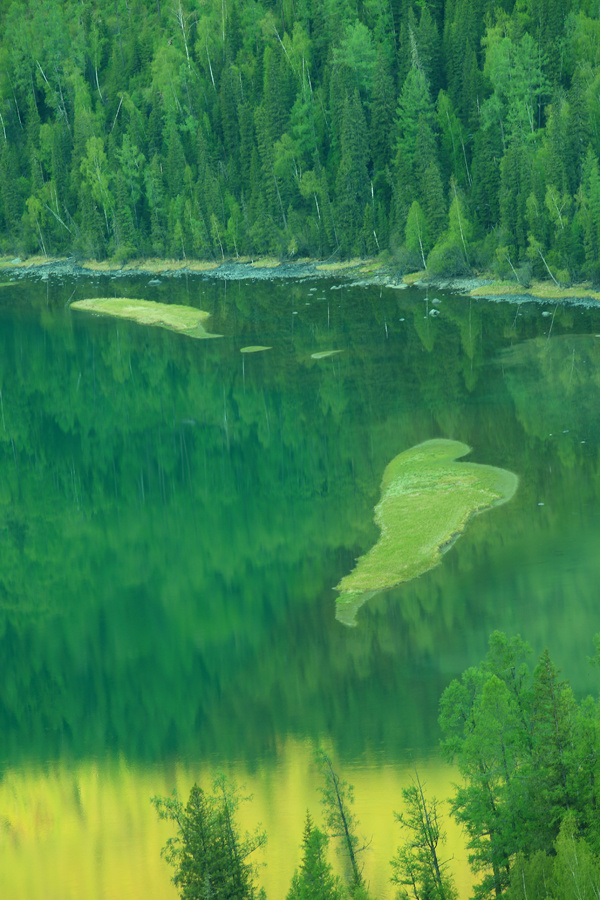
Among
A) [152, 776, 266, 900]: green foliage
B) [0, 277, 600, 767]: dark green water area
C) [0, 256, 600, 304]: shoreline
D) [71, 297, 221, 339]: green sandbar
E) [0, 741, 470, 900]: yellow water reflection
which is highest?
[152, 776, 266, 900]: green foliage

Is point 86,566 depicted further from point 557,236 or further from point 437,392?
point 557,236

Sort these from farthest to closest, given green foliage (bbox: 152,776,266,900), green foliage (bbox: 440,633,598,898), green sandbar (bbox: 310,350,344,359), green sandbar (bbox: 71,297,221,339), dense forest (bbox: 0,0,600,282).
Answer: dense forest (bbox: 0,0,600,282), green sandbar (bbox: 71,297,221,339), green sandbar (bbox: 310,350,344,359), green foliage (bbox: 440,633,598,898), green foliage (bbox: 152,776,266,900)

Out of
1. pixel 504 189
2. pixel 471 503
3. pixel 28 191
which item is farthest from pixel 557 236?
pixel 28 191

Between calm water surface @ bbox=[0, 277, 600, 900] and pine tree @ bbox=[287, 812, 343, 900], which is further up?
pine tree @ bbox=[287, 812, 343, 900]

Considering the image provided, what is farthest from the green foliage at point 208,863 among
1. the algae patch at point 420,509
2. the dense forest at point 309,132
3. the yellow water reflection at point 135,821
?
the dense forest at point 309,132

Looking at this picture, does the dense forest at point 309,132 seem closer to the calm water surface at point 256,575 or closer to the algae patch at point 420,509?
the calm water surface at point 256,575

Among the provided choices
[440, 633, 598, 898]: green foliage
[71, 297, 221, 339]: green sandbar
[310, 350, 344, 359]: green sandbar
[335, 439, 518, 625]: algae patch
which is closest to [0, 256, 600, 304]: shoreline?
[71, 297, 221, 339]: green sandbar

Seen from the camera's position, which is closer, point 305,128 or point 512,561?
point 512,561

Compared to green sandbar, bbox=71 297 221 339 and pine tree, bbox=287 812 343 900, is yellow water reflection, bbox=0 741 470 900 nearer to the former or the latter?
pine tree, bbox=287 812 343 900
